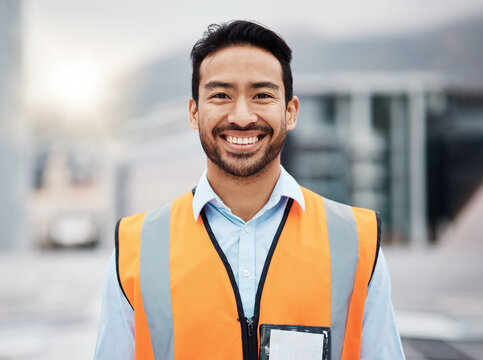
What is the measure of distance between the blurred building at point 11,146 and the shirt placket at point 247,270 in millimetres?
9896

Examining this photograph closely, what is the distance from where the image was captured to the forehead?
1.32 metres

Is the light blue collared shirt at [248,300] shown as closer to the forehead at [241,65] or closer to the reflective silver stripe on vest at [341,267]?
the reflective silver stripe on vest at [341,267]

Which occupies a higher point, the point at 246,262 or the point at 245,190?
the point at 245,190

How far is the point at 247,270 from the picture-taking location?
51.3 inches

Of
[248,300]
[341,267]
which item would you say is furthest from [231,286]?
[341,267]

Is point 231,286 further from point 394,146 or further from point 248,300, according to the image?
point 394,146

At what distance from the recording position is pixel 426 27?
33.4 feet

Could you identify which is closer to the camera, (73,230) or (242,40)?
(242,40)

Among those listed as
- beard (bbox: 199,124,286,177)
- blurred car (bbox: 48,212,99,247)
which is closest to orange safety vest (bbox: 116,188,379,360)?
beard (bbox: 199,124,286,177)

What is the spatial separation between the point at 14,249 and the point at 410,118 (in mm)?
9124

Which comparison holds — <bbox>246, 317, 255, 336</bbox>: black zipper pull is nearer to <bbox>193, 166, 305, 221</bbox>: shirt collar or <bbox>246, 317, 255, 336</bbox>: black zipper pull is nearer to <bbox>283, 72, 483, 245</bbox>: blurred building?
<bbox>193, 166, 305, 221</bbox>: shirt collar

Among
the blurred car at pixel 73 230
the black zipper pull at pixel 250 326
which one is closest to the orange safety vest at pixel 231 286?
the black zipper pull at pixel 250 326

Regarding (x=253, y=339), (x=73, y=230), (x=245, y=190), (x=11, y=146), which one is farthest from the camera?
(x=73, y=230)

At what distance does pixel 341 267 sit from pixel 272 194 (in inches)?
10.9
